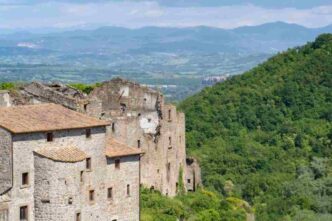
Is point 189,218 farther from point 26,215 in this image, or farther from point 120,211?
point 26,215

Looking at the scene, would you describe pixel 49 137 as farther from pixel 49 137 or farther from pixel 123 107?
pixel 123 107

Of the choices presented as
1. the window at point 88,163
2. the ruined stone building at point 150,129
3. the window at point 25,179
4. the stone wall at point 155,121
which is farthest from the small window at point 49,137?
the stone wall at point 155,121

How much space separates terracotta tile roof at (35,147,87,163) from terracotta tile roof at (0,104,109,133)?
0.94m

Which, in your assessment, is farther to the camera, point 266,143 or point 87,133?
point 266,143

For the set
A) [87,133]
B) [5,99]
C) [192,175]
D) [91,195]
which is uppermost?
[5,99]

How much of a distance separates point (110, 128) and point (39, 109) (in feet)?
31.6

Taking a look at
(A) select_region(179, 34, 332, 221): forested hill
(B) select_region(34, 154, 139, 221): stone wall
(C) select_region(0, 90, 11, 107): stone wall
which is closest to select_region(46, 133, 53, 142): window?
(B) select_region(34, 154, 139, 221): stone wall

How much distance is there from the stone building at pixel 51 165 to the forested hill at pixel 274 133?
2764 cm

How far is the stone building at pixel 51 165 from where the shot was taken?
42.2 m

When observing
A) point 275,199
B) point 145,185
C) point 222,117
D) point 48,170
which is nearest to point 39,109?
point 48,170

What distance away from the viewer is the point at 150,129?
6172 centimetres

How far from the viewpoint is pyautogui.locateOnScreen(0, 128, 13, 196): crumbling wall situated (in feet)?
137

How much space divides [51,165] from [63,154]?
3.05ft

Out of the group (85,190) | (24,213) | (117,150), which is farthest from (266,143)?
(24,213)
